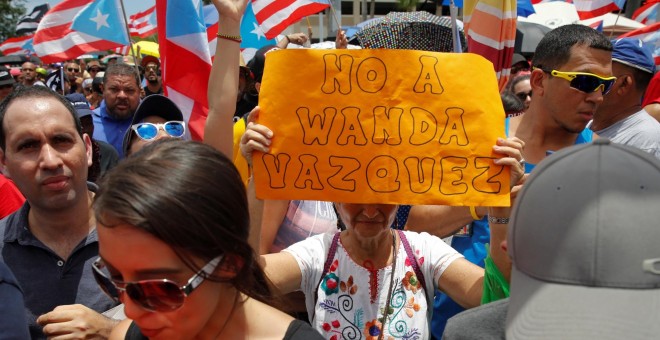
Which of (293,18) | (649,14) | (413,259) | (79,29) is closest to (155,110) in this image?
(413,259)

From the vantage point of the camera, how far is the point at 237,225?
5.19ft

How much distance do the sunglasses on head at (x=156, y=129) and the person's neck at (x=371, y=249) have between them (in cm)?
137

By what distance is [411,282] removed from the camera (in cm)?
229

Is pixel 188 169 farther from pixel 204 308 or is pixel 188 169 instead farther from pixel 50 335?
pixel 50 335

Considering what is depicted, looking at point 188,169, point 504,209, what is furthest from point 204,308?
point 504,209

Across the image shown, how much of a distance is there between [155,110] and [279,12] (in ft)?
8.72

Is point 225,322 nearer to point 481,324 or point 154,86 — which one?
point 481,324

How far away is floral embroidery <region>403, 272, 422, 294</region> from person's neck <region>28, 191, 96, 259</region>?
1.23 meters

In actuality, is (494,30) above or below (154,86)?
above

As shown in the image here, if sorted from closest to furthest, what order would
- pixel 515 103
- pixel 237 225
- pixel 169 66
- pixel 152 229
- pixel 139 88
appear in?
pixel 152 229 → pixel 237 225 → pixel 169 66 → pixel 515 103 → pixel 139 88

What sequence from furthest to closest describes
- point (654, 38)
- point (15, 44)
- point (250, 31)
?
1. point (15, 44)
2. point (250, 31)
3. point (654, 38)

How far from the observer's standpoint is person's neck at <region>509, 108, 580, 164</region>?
2988mm

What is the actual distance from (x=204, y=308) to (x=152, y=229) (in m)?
0.25

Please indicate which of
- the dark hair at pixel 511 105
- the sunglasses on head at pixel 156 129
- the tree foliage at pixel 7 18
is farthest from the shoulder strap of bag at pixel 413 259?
the tree foliage at pixel 7 18
